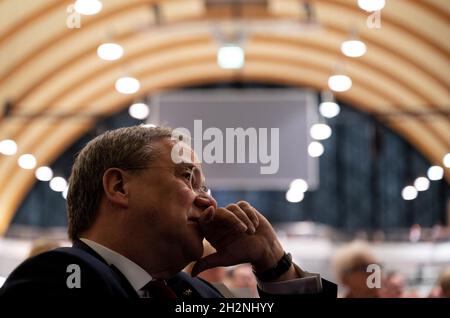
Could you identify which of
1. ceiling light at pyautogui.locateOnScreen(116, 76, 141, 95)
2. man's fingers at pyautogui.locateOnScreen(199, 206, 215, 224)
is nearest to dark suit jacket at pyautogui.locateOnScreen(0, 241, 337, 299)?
man's fingers at pyautogui.locateOnScreen(199, 206, 215, 224)

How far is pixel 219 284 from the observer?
269cm

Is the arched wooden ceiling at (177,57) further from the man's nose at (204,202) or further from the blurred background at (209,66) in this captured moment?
the man's nose at (204,202)

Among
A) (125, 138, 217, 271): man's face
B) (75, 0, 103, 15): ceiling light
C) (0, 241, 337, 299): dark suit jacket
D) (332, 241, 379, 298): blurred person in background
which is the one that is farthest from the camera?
(75, 0, 103, 15): ceiling light

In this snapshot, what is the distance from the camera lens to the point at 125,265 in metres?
2.22

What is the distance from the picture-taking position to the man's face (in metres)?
2.18

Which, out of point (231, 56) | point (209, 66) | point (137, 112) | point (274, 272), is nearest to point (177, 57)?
point (209, 66)

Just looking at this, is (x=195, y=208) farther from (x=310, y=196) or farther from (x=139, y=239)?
(x=310, y=196)

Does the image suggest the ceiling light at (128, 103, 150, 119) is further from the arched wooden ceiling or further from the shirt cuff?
the arched wooden ceiling

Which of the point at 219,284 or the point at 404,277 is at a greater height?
the point at 404,277

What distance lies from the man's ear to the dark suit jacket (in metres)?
0.14

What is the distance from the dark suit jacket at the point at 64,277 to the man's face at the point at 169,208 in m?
0.14
